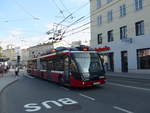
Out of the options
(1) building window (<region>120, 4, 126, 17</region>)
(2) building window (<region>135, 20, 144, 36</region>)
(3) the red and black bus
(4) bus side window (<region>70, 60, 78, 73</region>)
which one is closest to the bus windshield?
(3) the red and black bus

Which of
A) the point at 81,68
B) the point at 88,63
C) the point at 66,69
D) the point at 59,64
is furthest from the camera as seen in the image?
the point at 59,64

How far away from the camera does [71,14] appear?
982 inches

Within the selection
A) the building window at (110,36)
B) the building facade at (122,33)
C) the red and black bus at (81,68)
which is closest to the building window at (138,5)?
the building facade at (122,33)

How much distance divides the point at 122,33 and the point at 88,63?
69.2 ft

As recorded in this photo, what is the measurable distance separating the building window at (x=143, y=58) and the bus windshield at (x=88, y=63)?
1603 cm

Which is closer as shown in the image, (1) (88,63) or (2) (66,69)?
(1) (88,63)

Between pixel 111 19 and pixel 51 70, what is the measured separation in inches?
798

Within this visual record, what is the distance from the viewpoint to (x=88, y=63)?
1473cm

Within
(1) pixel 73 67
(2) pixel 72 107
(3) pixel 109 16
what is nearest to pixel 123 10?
(3) pixel 109 16

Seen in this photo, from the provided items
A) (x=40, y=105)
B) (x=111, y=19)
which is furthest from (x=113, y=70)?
(x=40, y=105)

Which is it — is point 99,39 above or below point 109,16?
below

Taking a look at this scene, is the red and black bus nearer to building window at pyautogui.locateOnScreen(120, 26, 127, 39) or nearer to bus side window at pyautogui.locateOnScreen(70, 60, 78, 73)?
bus side window at pyautogui.locateOnScreen(70, 60, 78, 73)

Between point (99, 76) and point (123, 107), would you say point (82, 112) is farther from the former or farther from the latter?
point (99, 76)

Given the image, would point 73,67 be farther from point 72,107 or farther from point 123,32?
point 123,32
